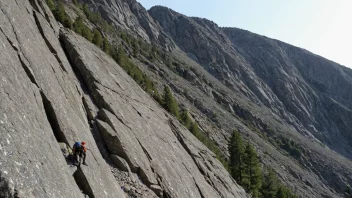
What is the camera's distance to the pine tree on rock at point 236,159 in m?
67.4

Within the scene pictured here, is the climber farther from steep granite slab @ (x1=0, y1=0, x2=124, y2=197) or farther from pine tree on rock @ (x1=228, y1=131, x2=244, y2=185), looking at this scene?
pine tree on rock @ (x1=228, y1=131, x2=244, y2=185)

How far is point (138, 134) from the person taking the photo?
32.8 metres

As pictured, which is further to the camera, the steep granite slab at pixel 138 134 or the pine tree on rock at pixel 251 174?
the pine tree on rock at pixel 251 174

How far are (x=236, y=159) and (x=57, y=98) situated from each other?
2074 inches

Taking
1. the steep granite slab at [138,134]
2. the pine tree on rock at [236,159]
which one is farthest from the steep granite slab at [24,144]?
the pine tree on rock at [236,159]

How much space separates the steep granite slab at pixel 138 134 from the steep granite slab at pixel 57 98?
3965 millimetres

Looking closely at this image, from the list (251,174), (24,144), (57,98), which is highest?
(24,144)

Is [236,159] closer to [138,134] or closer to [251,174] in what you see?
[251,174]

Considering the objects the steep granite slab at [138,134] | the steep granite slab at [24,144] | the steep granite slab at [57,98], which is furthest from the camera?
the steep granite slab at [138,134]

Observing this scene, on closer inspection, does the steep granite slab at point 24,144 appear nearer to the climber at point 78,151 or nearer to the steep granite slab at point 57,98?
the steep granite slab at point 57,98

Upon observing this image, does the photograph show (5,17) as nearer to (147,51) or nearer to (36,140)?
(36,140)

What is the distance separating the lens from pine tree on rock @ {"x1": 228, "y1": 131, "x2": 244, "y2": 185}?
67375mm

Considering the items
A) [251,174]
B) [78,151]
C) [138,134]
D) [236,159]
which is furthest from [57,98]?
[251,174]

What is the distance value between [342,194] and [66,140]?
141 m
